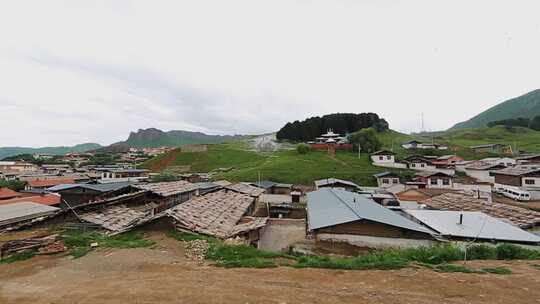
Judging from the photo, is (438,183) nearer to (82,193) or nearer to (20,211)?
(82,193)

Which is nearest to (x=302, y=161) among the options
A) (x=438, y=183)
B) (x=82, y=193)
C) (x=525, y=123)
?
(x=438, y=183)

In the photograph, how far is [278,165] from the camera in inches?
2416

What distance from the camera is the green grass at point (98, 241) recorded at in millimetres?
12133

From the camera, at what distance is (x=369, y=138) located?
73875mm

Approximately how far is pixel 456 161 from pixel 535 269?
6147cm

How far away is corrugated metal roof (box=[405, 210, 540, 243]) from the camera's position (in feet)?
48.2

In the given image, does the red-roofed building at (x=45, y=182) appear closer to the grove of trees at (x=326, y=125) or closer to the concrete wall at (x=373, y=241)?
the concrete wall at (x=373, y=241)

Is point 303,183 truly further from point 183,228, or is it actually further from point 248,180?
point 183,228

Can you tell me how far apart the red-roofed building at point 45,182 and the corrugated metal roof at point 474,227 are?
2428 inches

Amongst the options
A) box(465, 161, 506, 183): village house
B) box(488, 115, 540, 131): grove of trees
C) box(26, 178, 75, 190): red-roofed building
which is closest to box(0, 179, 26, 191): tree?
box(26, 178, 75, 190): red-roofed building

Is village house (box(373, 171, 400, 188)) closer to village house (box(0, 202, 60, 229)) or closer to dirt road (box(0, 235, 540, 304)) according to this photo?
dirt road (box(0, 235, 540, 304))

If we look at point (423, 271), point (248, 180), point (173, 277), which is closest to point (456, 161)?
point (248, 180)

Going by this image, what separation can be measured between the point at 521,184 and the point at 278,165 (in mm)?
41571

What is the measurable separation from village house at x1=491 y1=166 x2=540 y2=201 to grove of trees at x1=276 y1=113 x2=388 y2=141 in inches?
2394
